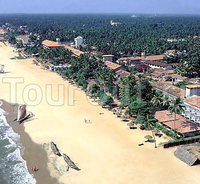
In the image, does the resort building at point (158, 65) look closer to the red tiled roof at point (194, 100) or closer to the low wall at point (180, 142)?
the red tiled roof at point (194, 100)

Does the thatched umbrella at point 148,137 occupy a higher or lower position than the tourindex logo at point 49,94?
lower

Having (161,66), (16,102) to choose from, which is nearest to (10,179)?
(16,102)

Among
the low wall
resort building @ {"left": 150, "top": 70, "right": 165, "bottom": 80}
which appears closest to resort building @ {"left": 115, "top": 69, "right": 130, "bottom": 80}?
resort building @ {"left": 150, "top": 70, "right": 165, "bottom": 80}

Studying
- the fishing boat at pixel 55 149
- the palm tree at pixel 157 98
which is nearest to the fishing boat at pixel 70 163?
the fishing boat at pixel 55 149

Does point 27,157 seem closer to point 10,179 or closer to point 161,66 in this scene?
point 10,179

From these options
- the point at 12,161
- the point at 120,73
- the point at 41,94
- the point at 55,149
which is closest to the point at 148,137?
the point at 55,149
